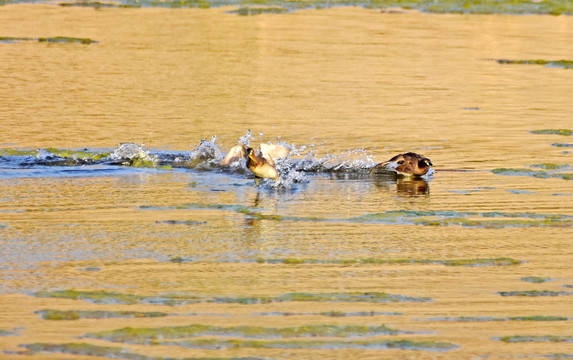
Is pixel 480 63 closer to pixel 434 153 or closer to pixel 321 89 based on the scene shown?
pixel 321 89

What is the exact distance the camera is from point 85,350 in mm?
6719

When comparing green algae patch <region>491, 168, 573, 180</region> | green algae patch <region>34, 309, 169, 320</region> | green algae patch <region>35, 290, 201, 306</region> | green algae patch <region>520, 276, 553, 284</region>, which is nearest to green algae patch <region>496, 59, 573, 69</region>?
green algae patch <region>491, 168, 573, 180</region>

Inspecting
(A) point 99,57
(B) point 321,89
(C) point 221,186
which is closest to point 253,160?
(C) point 221,186

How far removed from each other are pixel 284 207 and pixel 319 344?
4265 mm

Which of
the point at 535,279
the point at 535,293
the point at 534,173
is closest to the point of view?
the point at 535,293

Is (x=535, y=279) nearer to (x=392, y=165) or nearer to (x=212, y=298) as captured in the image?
(x=212, y=298)

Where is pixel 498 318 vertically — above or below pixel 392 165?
below

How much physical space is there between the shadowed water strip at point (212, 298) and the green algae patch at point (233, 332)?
22.2 inches

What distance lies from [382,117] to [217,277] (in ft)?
28.1

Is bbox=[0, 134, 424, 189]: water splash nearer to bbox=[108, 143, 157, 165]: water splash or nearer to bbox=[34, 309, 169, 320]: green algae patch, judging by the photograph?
bbox=[108, 143, 157, 165]: water splash

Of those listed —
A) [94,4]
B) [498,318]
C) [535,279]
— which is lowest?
[498,318]

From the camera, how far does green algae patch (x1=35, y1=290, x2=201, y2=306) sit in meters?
Result: 7.68

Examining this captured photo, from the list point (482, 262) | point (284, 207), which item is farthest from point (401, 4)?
point (482, 262)

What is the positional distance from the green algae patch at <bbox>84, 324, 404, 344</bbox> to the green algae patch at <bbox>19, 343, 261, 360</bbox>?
162 millimetres
